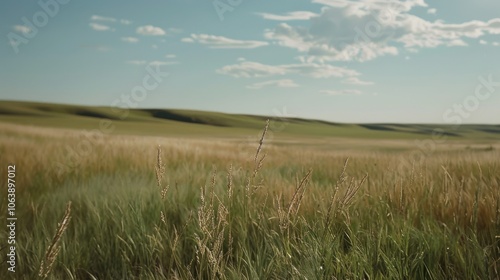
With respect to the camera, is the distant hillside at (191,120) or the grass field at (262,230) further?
the distant hillside at (191,120)

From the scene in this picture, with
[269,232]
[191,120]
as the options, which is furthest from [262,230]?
[191,120]

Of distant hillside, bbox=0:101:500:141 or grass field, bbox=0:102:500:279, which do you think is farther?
distant hillside, bbox=0:101:500:141

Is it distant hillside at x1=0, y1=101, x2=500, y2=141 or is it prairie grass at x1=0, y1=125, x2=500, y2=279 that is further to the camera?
distant hillside at x1=0, y1=101, x2=500, y2=141

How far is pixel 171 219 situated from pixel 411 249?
183 cm

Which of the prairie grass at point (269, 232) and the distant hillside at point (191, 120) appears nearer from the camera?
the prairie grass at point (269, 232)

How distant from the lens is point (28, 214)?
386 cm

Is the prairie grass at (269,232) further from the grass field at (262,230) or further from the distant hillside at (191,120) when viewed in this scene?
the distant hillside at (191,120)

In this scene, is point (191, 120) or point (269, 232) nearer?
point (269, 232)

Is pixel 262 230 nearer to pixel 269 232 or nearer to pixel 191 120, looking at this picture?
pixel 269 232

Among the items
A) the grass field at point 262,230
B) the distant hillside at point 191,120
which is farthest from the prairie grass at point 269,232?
the distant hillside at point 191,120

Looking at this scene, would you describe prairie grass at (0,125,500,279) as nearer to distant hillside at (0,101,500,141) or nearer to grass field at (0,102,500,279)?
grass field at (0,102,500,279)

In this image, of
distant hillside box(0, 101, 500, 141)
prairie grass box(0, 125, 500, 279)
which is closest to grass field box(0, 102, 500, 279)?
prairie grass box(0, 125, 500, 279)

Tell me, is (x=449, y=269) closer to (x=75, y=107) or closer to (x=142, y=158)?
(x=142, y=158)

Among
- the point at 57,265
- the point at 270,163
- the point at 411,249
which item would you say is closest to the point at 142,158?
the point at 270,163
